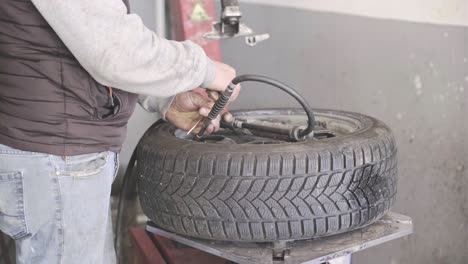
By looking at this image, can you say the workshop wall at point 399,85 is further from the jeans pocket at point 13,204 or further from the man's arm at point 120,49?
the jeans pocket at point 13,204

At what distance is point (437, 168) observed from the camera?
1.78 m

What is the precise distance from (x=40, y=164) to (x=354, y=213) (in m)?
0.55

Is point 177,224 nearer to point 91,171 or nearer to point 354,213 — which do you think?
point 91,171

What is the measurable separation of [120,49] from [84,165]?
8.1 inches

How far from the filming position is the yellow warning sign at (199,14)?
1.45 meters

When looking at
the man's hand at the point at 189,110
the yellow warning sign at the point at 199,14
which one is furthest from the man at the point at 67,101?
the yellow warning sign at the point at 199,14

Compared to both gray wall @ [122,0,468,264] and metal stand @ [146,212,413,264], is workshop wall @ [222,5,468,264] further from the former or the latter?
metal stand @ [146,212,413,264]

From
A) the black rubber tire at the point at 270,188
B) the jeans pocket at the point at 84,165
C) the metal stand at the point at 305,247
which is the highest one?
the jeans pocket at the point at 84,165

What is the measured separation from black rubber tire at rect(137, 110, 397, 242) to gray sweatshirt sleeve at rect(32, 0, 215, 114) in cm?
16

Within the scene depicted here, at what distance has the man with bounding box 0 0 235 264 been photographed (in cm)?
→ 77

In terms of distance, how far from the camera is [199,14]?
4.78 feet

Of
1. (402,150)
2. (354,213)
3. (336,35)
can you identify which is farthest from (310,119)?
(402,150)

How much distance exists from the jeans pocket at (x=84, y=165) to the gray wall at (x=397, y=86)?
0.69 m

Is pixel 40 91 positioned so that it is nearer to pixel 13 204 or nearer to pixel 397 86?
pixel 13 204
